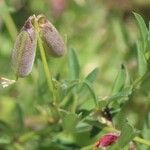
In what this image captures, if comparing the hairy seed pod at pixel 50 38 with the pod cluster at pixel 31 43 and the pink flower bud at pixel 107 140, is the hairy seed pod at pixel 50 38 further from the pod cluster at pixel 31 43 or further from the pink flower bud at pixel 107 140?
the pink flower bud at pixel 107 140

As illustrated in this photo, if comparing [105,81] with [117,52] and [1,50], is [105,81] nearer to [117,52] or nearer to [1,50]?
[117,52]

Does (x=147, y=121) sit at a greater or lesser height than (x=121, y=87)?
lesser

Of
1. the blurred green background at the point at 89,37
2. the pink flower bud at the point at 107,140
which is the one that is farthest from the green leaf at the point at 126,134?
the blurred green background at the point at 89,37

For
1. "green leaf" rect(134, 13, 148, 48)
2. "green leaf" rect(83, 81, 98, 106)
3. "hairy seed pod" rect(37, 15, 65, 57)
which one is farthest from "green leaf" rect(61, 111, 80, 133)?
"green leaf" rect(134, 13, 148, 48)

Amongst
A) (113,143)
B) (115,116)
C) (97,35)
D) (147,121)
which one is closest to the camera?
(113,143)

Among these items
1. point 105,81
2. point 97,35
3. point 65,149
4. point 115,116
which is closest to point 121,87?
point 115,116

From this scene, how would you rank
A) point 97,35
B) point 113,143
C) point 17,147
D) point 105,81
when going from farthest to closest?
1. point 97,35
2. point 105,81
3. point 17,147
4. point 113,143
